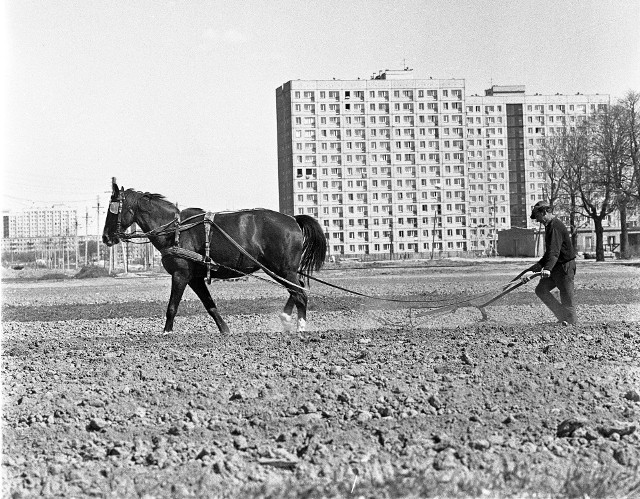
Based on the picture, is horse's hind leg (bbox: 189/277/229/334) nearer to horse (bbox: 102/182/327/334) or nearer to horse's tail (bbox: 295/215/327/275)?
horse (bbox: 102/182/327/334)

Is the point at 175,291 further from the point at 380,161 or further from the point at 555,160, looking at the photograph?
the point at 380,161

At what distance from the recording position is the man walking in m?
12.1

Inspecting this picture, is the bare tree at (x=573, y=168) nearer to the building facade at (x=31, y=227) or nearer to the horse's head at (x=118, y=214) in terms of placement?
the horse's head at (x=118, y=214)

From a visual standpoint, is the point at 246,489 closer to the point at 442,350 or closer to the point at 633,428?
the point at 633,428

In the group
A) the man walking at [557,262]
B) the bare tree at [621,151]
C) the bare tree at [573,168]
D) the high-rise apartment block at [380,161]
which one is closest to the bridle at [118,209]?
the man walking at [557,262]

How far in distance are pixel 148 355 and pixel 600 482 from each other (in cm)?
596

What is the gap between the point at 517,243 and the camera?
99562 mm

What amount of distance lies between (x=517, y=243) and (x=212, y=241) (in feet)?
294

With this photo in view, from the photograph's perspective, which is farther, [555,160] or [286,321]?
[555,160]

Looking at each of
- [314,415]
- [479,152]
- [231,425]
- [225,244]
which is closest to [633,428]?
[314,415]

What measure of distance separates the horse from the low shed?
81.8 metres

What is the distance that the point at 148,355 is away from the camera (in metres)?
9.84

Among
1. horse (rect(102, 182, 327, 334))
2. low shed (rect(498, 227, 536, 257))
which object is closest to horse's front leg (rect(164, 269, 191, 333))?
horse (rect(102, 182, 327, 334))

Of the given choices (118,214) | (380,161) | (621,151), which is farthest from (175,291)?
(380,161)
